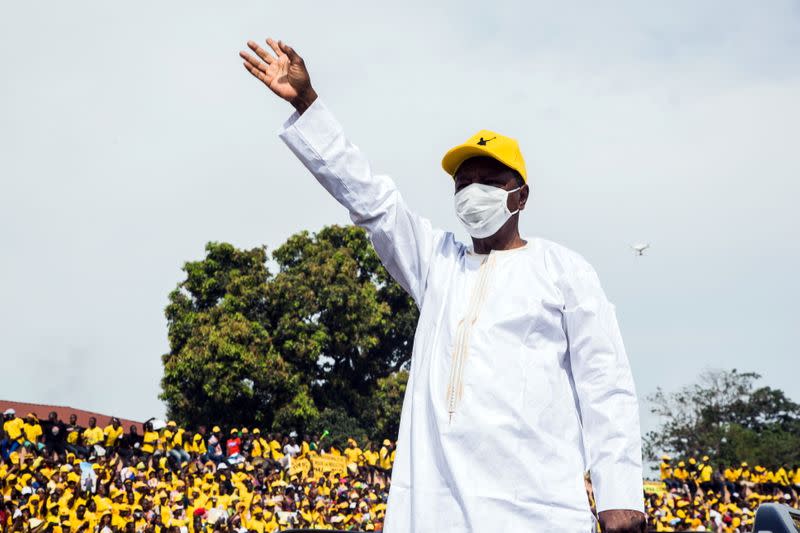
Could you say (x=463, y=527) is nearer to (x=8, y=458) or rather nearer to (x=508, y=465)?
(x=508, y=465)

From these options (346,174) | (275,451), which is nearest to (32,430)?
(275,451)

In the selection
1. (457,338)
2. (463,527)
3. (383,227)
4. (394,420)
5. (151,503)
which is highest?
(394,420)

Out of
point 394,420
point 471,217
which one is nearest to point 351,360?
point 394,420

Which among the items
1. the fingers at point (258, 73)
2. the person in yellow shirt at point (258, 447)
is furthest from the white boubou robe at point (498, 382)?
the person in yellow shirt at point (258, 447)

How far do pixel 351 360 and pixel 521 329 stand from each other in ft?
98.6

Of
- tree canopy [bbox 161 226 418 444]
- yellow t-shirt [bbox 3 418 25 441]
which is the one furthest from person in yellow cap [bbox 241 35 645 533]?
tree canopy [bbox 161 226 418 444]

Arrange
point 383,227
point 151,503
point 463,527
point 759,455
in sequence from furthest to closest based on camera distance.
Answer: point 759,455 → point 151,503 → point 383,227 → point 463,527

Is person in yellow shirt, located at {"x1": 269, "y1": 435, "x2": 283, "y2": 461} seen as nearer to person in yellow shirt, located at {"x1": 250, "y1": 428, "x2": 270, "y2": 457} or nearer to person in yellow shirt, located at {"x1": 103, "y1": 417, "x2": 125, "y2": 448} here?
person in yellow shirt, located at {"x1": 250, "y1": 428, "x2": 270, "y2": 457}

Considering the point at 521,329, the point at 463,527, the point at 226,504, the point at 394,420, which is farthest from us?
the point at 394,420

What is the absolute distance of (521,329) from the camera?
8.92ft

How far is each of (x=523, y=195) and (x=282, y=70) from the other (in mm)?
828

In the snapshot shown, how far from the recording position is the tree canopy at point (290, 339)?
2925 centimetres

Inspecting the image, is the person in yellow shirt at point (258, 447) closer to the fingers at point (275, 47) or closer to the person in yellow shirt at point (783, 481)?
the person in yellow shirt at point (783, 481)

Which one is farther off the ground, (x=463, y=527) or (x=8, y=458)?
(x=8, y=458)
